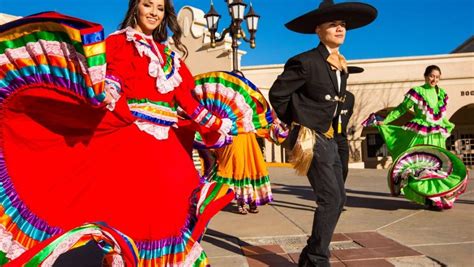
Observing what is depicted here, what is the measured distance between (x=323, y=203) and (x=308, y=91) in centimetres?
71

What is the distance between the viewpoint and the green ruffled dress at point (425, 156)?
5.29 metres

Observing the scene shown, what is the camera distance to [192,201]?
2559mm

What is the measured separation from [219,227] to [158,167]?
246 centimetres

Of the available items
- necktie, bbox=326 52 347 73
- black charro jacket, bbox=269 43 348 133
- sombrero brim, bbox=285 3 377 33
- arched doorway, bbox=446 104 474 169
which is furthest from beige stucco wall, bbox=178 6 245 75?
black charro jacket, bbox=269 43 348 133

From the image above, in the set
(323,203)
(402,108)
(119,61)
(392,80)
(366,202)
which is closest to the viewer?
(119,61)

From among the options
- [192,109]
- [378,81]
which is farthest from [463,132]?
[192,109]

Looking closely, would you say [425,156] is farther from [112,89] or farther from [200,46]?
[200,46]

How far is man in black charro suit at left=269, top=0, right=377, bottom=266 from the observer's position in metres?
2.80

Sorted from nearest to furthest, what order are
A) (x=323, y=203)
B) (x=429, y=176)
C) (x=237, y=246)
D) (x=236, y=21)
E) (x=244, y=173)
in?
(x=323, y=203) < (x=237, y=246) < (x=429, y=176) < (x=244, y=173) < (x=236, y=21)

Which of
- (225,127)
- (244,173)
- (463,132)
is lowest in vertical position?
(463,132)

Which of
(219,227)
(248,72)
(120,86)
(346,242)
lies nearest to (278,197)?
(219,227)

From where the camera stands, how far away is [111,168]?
2461 millimetres

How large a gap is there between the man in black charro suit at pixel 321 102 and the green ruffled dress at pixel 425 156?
9.00 feet

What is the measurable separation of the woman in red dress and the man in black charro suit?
605 mm
